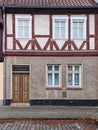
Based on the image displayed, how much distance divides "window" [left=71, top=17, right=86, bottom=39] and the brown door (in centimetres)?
442

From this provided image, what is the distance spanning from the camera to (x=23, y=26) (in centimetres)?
2938

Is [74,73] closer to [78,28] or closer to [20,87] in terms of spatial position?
[78,28]

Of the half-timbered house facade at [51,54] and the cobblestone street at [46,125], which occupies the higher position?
the half-timbered house facade at [51,54]

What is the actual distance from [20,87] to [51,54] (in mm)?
3166

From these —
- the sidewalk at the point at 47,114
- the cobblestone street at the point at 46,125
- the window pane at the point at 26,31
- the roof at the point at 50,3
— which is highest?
the roof at the point at 50,3

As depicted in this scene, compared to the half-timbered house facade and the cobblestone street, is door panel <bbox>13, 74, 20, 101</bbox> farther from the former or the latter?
the cobblestone street

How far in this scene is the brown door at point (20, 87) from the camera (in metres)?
29.2

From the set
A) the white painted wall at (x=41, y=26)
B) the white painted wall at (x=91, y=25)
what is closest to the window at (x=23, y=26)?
the white painted wall at (x=41, y=26)

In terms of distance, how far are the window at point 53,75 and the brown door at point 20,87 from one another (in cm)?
154

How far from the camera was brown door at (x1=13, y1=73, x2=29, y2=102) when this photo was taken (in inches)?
1150

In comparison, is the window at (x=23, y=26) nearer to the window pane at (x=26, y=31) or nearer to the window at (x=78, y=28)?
the window pane at (x=26, y=31)

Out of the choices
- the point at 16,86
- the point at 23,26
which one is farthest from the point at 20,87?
the point at 23,26

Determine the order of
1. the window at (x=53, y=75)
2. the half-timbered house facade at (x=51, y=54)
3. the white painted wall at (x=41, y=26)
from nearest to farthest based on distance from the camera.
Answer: the half-timbered house facade at (x=51, y=54) < the white painted wall at (x=41, y=26) < the window at (x=53, y=75)

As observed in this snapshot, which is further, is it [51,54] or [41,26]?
[41,26]
